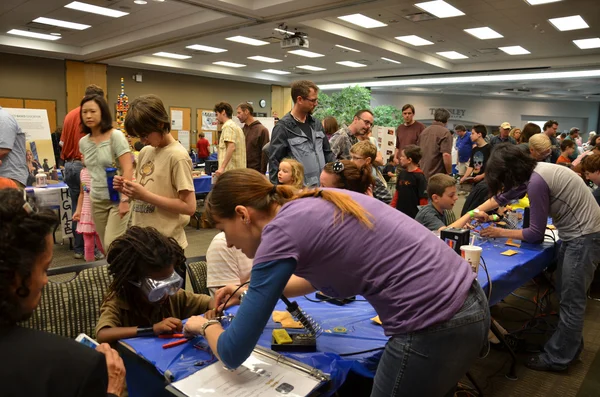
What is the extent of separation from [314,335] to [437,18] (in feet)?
24.1

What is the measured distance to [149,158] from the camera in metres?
2.40

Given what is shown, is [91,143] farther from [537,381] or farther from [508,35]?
[508,35]

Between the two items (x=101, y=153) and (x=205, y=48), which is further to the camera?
(x=205, y=48)

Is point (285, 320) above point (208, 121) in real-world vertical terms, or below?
below

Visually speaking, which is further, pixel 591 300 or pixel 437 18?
pixel 437 18

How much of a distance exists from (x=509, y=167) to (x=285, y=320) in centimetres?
166

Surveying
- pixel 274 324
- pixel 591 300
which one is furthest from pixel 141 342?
pixel 591 300

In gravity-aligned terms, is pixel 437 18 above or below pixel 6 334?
above

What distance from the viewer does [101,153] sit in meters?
3.04

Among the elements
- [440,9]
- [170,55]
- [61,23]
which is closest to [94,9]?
[61,23]

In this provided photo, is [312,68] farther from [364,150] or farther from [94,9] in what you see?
[364,150]

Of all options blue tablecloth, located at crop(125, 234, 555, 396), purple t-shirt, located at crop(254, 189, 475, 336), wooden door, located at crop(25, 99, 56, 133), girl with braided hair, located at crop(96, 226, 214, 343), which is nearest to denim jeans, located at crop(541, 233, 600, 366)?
blue tablecloth, located at crop(125, 234, 555, 396)

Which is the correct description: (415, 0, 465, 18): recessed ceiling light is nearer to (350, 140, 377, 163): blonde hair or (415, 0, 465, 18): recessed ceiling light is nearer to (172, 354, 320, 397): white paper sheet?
(350, 140, 377, 163): blonde hair

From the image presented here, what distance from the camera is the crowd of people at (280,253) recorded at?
2.76 feet
